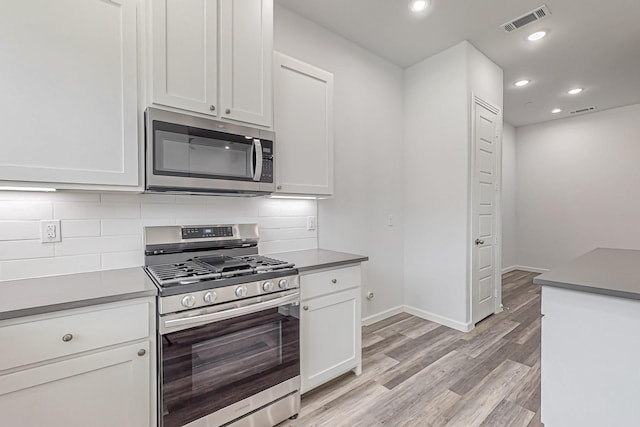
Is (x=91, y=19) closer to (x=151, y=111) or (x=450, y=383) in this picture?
(x=151, y=111)

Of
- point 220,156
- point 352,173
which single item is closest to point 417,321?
point 352,173

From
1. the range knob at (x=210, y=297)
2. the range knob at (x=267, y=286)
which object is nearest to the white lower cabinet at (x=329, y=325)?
the range knob at (x=267, y=286)

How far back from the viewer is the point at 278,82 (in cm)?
214

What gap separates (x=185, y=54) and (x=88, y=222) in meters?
1.11

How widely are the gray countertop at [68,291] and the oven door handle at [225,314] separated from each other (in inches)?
6.9

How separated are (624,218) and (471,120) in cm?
401

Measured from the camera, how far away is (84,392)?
4.11ft

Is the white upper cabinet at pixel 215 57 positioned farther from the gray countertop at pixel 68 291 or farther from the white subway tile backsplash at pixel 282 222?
the gray countertop at pixel 68 291

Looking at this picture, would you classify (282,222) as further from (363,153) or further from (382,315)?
(382,315)

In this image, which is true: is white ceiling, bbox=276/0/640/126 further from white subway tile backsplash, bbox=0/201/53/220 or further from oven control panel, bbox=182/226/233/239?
white subway tile backsplash, bbox=0/201/53/220

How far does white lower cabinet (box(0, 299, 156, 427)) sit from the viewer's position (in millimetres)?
1132

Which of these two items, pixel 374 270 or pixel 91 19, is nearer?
pixel 91 19

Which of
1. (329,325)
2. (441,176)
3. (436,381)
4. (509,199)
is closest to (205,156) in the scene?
(329,325)

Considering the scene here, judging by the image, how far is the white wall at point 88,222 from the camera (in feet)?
5.03
